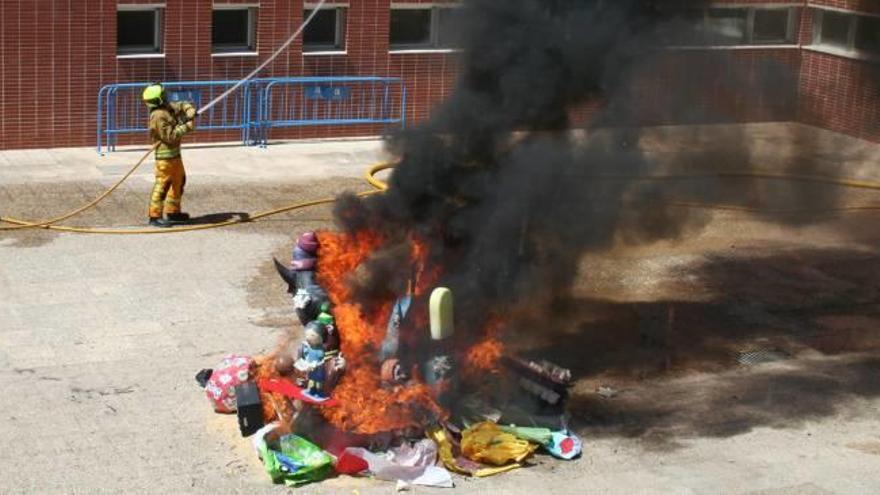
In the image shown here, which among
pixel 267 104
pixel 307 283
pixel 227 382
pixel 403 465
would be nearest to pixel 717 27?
pixel 307 283

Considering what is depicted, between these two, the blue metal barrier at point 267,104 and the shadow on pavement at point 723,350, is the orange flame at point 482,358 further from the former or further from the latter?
the blue metal barrier at point 267,104

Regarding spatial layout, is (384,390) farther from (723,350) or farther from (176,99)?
(176,99)

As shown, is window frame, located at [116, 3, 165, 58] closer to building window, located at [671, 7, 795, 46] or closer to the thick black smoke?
building window, located at [671, 7, 795, 46]

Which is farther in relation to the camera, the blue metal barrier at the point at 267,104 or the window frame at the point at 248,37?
the window frame at the point at 248,37

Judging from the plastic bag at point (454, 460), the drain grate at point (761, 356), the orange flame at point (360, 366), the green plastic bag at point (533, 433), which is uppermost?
the orange flame at point (360, 366)

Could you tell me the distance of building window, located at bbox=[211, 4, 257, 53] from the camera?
18688mm

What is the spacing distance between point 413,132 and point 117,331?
3179 mm

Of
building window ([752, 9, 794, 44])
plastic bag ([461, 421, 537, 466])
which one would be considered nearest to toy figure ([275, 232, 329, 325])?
plastic bag ([461, 421, 537, 466])

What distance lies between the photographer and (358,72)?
19.4m

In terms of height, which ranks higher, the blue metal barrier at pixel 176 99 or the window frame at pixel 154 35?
the window frame at pixel 154 35

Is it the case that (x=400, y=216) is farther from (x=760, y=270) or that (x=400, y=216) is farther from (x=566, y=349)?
(x=760, y=270)

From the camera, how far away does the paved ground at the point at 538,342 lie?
10.0 m

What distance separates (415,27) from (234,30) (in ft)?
8.05

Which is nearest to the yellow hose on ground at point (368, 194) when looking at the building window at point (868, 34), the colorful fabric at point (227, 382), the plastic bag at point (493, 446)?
the building window at point (868, 34)
